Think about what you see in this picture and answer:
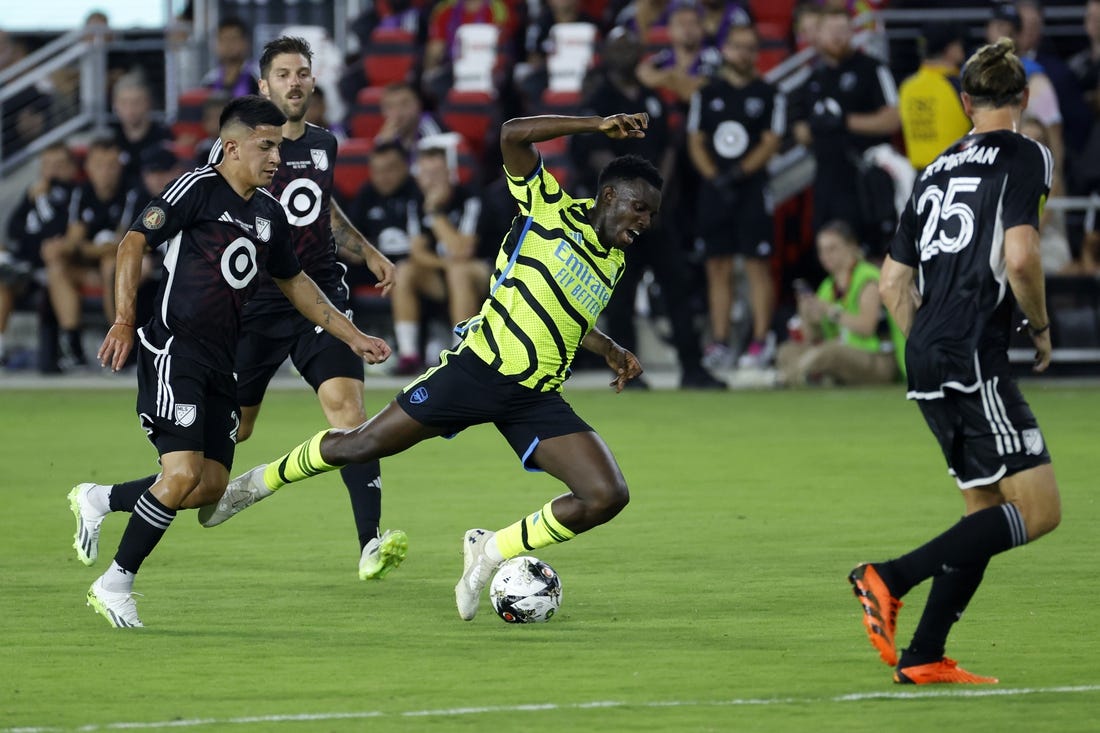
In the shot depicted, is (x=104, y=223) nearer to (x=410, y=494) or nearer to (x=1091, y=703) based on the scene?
(x=410, y=494)

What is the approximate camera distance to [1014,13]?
55.6 feet

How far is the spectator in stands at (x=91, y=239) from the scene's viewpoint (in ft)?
61.5

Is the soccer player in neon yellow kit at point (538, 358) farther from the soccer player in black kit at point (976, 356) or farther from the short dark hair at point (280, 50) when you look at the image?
the short dark hair at point (280, 50)

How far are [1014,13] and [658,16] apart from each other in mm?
4022

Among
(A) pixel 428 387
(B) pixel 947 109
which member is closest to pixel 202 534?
(A) pixel 428 387

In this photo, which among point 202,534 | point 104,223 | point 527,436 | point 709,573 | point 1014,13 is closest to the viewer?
point 527,436

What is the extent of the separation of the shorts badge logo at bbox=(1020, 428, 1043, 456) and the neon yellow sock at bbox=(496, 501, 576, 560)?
1.88 meters

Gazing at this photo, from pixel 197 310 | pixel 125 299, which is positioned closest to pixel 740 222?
pixel 197 310

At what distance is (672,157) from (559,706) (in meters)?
11.9

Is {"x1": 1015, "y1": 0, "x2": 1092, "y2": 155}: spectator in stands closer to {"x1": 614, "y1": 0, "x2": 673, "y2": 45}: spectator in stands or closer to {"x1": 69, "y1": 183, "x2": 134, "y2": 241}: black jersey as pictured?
{"x1": 614, "y1": 0, "x2": 673, "y2": 45}: spectator in stands

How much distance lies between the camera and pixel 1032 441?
5.91 metres

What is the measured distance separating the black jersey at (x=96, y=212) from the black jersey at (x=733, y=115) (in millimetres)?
5789

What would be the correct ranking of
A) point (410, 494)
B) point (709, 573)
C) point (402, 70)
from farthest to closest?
1. point (402, 70)
2. point (410, 494)
3. point (709, 573)

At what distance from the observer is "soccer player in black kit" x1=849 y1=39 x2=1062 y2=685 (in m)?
5.89
